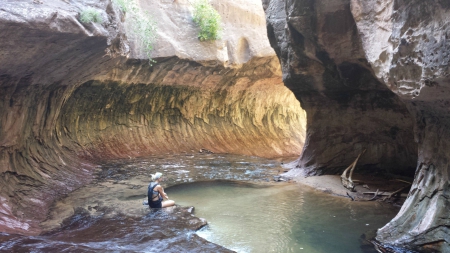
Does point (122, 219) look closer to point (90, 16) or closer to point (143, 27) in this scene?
point (90, 16)

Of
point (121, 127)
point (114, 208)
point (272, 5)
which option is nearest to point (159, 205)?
point (114, 208)

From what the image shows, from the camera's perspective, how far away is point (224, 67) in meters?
15.4

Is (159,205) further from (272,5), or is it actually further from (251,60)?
(251,60)

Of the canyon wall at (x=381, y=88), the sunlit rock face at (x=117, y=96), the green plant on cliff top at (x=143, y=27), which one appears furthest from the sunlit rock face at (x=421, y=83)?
the green plant on cliff top at (x=143, y=27)

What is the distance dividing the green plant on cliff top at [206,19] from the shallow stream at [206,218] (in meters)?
6.36

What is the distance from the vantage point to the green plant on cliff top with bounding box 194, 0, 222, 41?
1430 cm

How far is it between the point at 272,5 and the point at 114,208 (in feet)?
21.4

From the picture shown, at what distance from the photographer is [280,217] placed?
6.80 meters

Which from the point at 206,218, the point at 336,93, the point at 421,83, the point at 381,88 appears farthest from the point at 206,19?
the point at 421,83

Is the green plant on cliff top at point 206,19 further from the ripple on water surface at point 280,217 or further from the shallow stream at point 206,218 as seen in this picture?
the ripple on water surface at point 280,217

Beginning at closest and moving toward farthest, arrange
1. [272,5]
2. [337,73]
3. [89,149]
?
[337,73]
[272,5]
[89,149]

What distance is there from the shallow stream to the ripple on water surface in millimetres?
12

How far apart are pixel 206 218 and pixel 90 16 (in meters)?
4.51

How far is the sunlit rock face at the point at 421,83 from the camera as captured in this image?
4160mm
